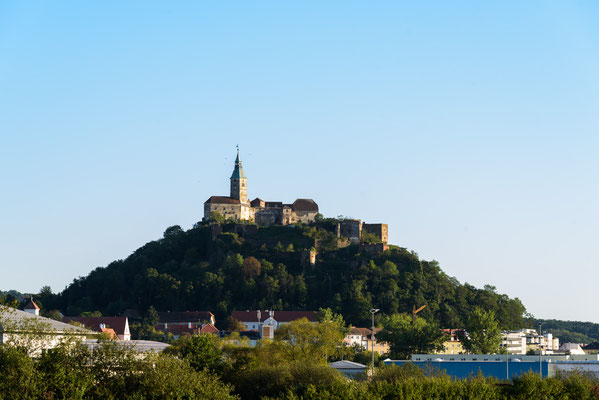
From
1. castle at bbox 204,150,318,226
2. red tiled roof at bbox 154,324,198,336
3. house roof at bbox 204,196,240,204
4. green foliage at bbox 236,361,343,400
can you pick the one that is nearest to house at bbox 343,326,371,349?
red tiled roof at bbox 154,324,198,336

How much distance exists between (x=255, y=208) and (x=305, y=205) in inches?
340

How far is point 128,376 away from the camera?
44562mm

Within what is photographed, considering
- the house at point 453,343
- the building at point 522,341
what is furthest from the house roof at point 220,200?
the building at point 522,341

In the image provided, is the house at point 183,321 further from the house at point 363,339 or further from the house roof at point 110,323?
the house at point 363,339

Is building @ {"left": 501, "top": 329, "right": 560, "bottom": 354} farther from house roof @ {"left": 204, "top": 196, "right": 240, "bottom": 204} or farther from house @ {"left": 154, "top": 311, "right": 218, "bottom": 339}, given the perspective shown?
house roof @ {"left": 204, "top": 196, "right": 240, "bottom": 204}

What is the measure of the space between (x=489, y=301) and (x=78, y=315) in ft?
207

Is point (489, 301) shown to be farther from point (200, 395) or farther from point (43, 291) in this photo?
point (200, 395)

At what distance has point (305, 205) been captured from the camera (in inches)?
6491

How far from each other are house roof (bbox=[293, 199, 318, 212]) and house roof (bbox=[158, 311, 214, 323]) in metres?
30.0

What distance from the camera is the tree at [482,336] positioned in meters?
112

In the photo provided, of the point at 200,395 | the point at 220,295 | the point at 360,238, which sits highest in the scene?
the point at 360,238

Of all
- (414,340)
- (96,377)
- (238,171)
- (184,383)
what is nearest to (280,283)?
(238,171)

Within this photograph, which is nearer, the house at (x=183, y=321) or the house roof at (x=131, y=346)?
the house roof at (x=131, y=346)

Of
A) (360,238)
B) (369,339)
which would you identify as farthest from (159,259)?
(369,339)
